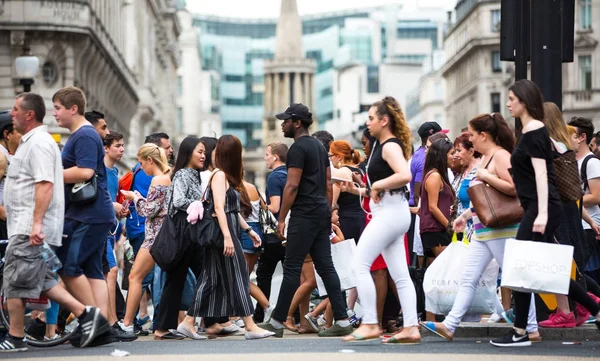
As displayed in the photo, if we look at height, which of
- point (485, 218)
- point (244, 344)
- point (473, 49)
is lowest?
point (244, 344)

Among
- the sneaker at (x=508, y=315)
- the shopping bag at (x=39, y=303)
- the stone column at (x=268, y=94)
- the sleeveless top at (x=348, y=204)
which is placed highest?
the stone column at (x=268, y=94)

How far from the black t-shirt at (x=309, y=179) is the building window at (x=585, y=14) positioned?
170 feet

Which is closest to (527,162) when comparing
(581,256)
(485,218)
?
(485,218)

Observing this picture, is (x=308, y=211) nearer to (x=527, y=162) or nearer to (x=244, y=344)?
(x=244, y=344)

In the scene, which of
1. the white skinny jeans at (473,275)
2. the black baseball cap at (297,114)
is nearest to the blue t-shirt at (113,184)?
the black baseball cap at (297,114)

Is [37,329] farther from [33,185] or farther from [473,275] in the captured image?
[473,275]

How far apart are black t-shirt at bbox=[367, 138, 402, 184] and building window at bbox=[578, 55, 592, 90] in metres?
51.9

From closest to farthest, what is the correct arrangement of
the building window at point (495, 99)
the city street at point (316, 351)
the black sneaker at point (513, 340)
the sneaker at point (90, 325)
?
the city street at point (316, 351) → the black sneaker at point (513, 340) → the sneaker at point (90, 325) → the building window at point (495, 99)

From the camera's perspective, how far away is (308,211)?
13.1 metres

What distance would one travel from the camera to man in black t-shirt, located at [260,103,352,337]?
514 inches

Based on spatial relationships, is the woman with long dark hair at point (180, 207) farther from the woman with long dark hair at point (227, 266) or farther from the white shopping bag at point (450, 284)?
the white shopping bag at point (450, 284)

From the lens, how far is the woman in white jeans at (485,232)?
11.7m

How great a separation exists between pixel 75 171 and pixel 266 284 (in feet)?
15.4

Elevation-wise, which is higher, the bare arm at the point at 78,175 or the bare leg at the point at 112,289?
the bare arm at the point at 78,175
